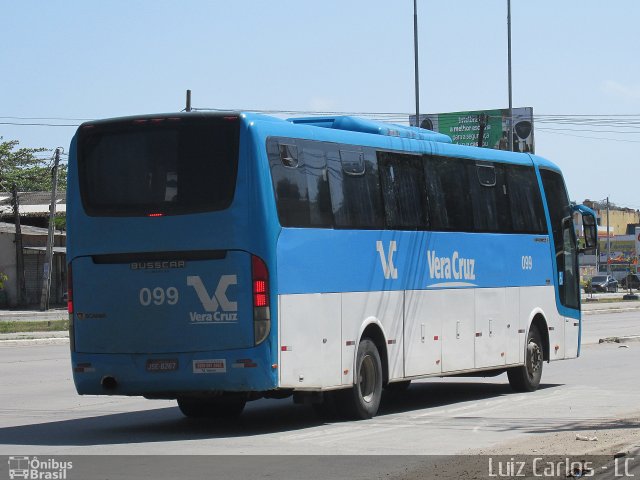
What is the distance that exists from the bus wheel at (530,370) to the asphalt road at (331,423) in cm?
20

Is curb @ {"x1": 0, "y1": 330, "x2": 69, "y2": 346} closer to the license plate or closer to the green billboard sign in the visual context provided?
the license plate

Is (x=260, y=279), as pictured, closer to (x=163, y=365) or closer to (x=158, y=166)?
(x=163, y=365)

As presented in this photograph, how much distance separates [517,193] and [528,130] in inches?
1968

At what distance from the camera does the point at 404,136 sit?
17016 mm

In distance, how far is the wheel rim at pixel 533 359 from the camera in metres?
19.8

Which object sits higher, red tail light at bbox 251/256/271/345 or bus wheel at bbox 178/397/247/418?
Answer: red tail light at bbox 251/256/271/345

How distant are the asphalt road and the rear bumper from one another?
21.1 inches

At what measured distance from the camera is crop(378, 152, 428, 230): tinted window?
16141 millimetres

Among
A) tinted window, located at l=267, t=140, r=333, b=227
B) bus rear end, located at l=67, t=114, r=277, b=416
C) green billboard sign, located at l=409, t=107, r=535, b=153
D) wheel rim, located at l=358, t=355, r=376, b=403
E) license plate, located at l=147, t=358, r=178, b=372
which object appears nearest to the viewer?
bus rear end, located at l=67, t=114, r=277, b=416

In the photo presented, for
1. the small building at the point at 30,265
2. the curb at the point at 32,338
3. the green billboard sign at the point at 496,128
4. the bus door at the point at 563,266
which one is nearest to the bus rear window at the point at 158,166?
the bus door at the point at 563,266

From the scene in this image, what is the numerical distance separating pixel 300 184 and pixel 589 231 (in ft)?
28.2

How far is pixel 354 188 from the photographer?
15359mm

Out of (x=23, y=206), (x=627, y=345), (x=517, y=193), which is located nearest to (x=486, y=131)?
(x=23, y=206)

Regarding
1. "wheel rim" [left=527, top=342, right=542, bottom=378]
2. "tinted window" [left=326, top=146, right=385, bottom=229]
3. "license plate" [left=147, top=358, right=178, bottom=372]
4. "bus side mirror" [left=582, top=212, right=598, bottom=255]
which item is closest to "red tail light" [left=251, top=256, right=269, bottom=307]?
"license plate" [left=147, top=358, right=178, bottom=372]
